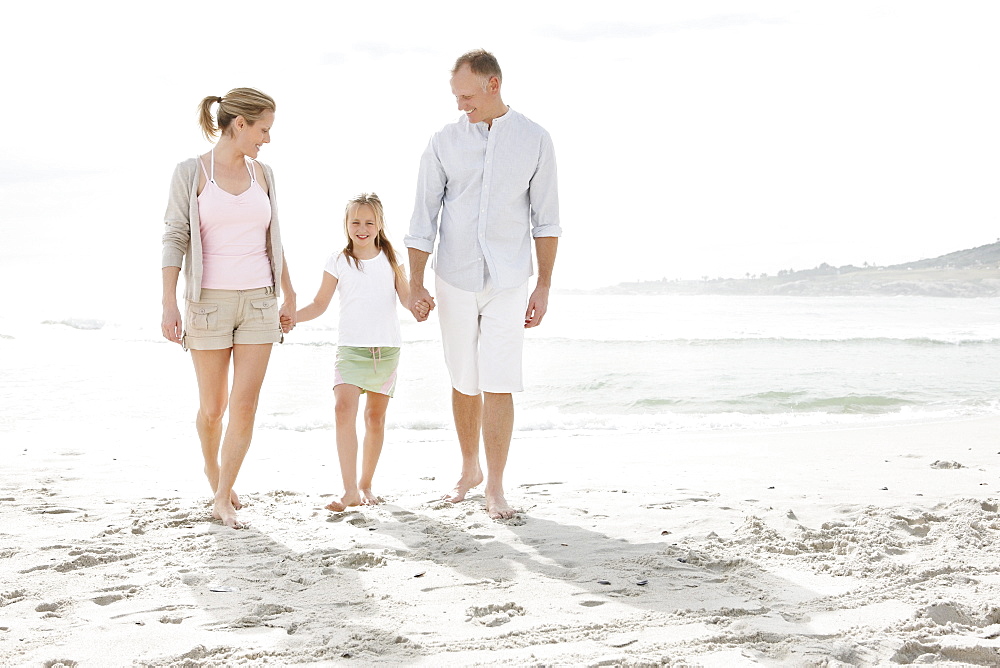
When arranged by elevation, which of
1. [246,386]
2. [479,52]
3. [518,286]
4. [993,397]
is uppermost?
[479,52]

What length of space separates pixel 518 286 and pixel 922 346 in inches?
544

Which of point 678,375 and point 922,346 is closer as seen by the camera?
point 678,375

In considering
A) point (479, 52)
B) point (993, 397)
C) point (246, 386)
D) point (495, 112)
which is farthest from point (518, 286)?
point (993, 397)

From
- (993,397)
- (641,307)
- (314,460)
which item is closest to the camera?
(314,460)

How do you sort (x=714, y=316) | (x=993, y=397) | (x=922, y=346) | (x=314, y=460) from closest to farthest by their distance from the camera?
(x=314, y=460) → (x=993, y=397) → (x=922, y=346) → (x=714, y=316)

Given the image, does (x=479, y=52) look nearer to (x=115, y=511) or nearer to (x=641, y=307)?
(x=115, y=511)

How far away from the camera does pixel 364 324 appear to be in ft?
14.0

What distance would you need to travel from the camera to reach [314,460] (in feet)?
18.8

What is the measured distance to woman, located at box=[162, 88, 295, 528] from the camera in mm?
3695

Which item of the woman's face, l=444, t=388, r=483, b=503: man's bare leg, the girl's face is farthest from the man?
the woman's face

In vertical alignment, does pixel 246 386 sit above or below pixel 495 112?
below

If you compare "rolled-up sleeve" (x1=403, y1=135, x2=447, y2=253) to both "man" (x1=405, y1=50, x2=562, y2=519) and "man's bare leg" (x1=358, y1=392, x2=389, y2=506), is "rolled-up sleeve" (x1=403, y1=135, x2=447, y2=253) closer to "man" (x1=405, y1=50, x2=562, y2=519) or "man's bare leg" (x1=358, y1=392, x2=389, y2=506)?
"man" (x1=405, y1=50, x2=562, y2=519)

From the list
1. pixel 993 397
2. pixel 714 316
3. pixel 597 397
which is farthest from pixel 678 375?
pixel 714 316

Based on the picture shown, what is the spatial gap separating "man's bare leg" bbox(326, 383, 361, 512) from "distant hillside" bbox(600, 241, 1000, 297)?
29642mm
